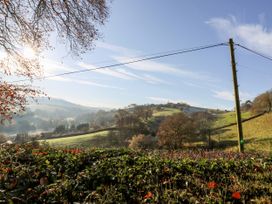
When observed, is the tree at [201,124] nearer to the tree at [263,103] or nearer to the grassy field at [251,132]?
the grassy field at [251,132]

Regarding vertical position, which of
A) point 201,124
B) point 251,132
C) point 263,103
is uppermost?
point 263,103

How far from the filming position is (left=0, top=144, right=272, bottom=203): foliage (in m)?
6.29

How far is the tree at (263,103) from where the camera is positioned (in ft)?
329

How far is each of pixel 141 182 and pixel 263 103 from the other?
101730mm

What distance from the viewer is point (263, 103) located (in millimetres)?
100938

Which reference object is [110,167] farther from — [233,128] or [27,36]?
[233,128]

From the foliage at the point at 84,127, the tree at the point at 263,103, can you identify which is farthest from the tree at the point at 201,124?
the foliage at the point at 84,127

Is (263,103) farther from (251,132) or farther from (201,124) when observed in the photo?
(201,124)

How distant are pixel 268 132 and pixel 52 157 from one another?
68402 mm

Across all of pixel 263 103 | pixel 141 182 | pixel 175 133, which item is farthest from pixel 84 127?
pixel 141 182

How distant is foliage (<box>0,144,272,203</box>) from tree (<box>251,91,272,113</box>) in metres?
98.5

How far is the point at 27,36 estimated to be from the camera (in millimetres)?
15672

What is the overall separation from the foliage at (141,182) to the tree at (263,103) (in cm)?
9846

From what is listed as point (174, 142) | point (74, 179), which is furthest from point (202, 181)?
point (174, 142)
